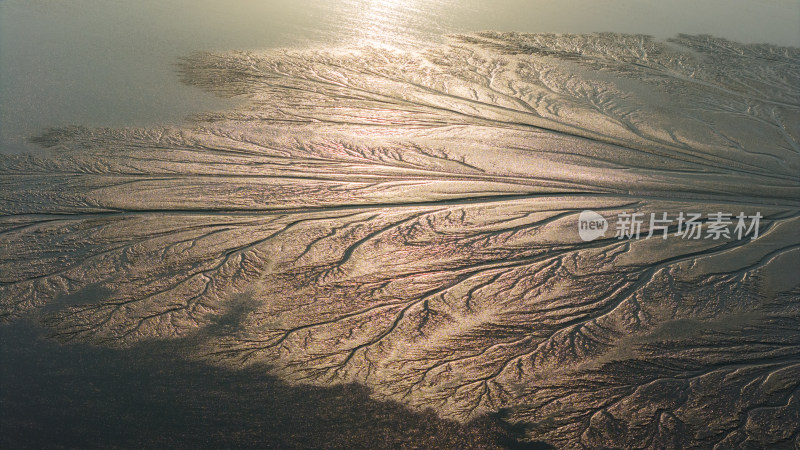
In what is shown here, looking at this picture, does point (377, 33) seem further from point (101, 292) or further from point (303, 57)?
point (101, 292)

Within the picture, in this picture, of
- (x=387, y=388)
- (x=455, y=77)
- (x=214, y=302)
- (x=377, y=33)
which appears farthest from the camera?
(x=377, y=33)

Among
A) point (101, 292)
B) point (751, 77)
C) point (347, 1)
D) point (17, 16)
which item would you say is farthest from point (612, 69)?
point (17, 16)

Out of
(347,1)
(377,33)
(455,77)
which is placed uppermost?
(347,1)

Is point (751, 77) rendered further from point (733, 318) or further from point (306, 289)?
point (306, 289)

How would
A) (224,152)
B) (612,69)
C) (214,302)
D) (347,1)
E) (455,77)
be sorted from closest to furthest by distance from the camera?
(214,302), (224,152), (455,77), (612,69), (347,1)

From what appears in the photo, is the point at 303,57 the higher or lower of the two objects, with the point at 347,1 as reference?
lower

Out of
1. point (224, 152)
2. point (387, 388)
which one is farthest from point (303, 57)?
point (387, 388)

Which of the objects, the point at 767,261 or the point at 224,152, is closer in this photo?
the point at 767,261

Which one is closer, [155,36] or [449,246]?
[449,246]
